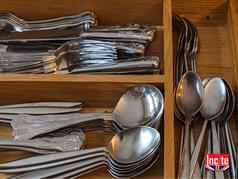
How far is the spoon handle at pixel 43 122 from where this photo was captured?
0.69m

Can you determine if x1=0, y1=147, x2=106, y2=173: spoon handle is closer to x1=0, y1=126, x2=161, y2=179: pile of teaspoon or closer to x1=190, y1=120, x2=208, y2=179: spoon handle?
x1=0, y1=126, x2=161, y2=179: pile of teaspoon

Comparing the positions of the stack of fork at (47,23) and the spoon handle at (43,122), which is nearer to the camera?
the spoon handle at (43,122)

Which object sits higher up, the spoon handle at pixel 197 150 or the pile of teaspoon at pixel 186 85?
the pile of teaspoon at pixel 186 85

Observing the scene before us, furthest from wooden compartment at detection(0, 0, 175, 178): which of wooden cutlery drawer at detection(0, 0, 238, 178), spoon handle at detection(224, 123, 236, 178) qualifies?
spoon handle at detection(224, 123, 236, 178)

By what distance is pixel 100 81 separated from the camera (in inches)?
26.5

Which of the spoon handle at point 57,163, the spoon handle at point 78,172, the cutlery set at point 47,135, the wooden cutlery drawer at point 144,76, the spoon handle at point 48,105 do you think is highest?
the wooden cutlery drawer at point 144,76

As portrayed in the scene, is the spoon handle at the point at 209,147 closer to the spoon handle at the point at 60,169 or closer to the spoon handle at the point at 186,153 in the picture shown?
the spoon handle at the point at 186,153

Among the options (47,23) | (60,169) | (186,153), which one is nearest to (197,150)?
(186,153)

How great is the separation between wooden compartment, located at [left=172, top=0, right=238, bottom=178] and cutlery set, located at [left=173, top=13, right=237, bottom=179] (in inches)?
1.6

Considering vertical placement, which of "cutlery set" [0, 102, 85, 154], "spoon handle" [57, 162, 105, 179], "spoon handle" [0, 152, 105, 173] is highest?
"cutlery set" [0, 102, 85, 154]

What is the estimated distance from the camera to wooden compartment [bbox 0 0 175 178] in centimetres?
67

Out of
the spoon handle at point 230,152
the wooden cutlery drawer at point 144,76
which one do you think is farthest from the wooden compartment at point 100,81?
the spoon handle at point 230,152

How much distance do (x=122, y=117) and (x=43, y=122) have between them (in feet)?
0.50

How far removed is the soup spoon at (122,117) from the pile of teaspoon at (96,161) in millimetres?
42
